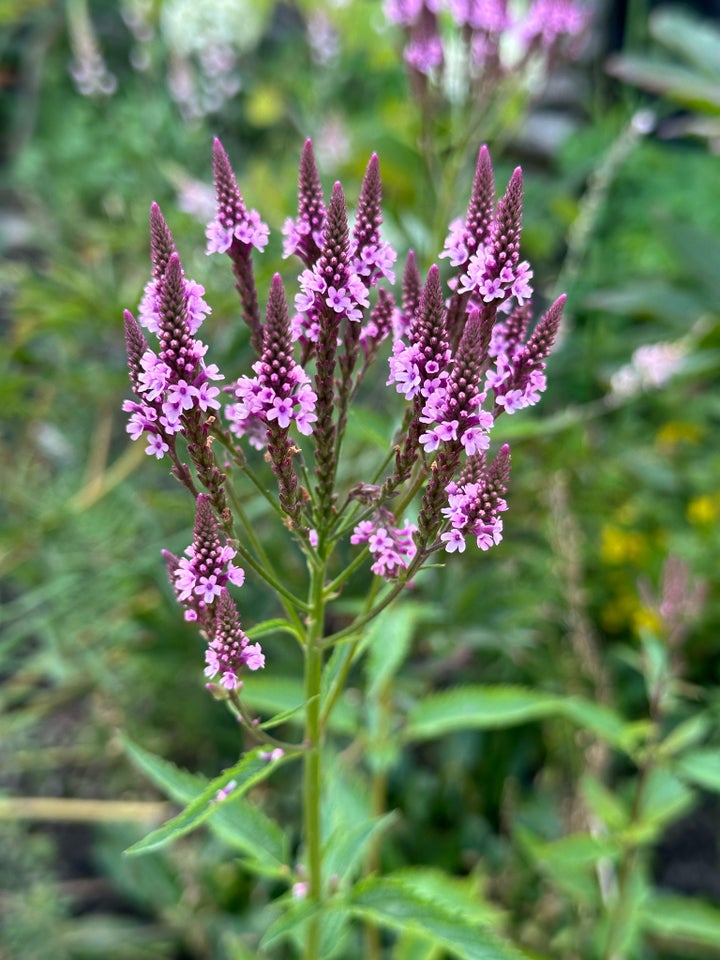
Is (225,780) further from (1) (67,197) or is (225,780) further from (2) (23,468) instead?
(1) (67,197)

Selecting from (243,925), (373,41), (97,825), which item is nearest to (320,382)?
(243,925)

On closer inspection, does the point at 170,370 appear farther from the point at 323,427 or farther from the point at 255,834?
the point at 255,834

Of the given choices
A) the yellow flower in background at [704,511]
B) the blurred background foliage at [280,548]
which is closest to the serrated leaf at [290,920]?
the blurred background foliage at [280,548]

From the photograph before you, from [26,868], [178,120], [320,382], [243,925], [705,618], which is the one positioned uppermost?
[178,120]

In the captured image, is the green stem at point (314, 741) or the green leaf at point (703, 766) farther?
the green leaf at point (703, 766)

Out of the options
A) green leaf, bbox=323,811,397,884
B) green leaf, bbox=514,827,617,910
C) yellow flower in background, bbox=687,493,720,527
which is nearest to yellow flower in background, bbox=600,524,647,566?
yellow flower in background, bbox=687,493,720,527

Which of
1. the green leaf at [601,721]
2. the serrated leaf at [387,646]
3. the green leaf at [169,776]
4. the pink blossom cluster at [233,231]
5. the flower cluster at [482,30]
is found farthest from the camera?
the flower cluster at [482,30]

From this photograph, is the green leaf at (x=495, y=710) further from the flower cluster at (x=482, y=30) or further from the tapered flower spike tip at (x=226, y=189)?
the flower cluster at (x=482, y=30)

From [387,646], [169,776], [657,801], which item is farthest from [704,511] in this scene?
[169,776]
